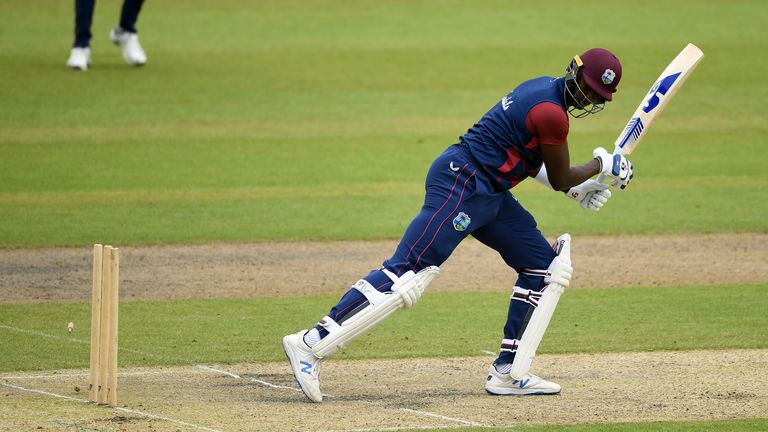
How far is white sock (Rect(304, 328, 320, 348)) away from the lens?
708cm

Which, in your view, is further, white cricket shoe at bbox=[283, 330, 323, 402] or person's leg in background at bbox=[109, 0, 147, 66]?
person's leg in background at bbox=[109, 0, 147, 66]

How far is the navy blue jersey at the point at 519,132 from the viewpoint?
23.0 ft

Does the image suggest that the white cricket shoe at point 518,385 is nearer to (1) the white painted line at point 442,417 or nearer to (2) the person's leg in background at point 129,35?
(1) the white painted line at point 442,417

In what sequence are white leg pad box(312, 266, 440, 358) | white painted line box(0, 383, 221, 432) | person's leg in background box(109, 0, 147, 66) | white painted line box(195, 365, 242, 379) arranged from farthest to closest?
person's leg in background box(109, 0, 147, 66) < white painted line box(195, 365, 242, 379) < white leg pad box(312, 266, 440, 358) < white painted line box(0, 383, 221, 432)

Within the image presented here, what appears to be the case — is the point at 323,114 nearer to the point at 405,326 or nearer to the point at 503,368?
the point at 405,326

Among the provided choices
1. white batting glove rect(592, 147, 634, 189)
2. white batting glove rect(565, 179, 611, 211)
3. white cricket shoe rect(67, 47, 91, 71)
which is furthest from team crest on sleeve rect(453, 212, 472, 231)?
white cricket shoe rect(67, 47, 91, 71)

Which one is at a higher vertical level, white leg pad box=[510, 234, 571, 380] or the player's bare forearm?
the player's bare forearm

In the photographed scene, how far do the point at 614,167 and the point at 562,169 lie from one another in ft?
1.52

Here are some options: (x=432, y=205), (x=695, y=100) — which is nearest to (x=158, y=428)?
(x=432, y=205)

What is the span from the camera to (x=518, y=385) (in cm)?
734

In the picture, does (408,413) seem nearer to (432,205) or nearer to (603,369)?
(432,205)

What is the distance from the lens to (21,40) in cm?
2081

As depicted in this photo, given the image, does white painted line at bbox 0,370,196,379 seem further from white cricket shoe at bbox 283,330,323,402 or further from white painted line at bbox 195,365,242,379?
white cricket shoe at bbox 283,330,323,402

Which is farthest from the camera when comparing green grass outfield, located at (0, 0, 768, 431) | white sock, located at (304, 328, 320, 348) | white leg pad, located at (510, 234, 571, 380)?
green grass outfield, located at (0, 0, 768, 431)
